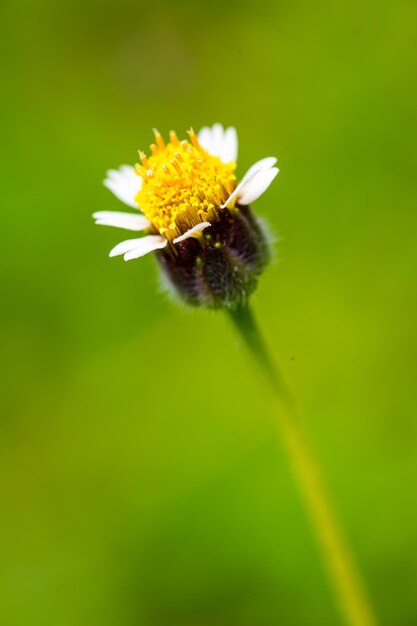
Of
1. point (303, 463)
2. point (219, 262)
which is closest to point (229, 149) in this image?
point (219, 262)

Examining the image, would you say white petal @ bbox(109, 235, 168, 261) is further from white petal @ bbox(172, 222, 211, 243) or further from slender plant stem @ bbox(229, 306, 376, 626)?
slender plant stem @ bbox(229, 306, 376, 626)

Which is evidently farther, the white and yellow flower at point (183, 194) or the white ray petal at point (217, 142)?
the white ray petal at point (217, 142)

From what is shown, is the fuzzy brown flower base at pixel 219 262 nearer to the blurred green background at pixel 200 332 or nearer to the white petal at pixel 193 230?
the white petal at pixel 193 230

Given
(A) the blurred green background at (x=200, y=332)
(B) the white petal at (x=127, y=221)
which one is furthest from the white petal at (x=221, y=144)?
(A) the blurred green background at (x=200, y=332)

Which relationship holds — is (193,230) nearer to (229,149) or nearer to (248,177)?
(248,177)

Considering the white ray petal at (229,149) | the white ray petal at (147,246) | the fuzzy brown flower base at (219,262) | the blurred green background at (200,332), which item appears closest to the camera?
the white ray petal at (147,246)

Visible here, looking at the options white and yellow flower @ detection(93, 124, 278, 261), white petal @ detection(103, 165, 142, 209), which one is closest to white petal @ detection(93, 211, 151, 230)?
white and yellow flower @ detection(93, 124, 278, 261)

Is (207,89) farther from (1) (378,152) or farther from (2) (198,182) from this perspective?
(2) (198,182)

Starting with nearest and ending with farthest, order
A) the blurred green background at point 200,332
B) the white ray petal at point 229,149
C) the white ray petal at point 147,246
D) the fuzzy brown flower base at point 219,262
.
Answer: the white ray petal at point 147,246, the fuzzy brown flower base at point 219,262, the white ray petal at point 229,149, the blurred green background at point 200,332

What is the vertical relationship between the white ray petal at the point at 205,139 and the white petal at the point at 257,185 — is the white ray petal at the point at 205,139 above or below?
above
